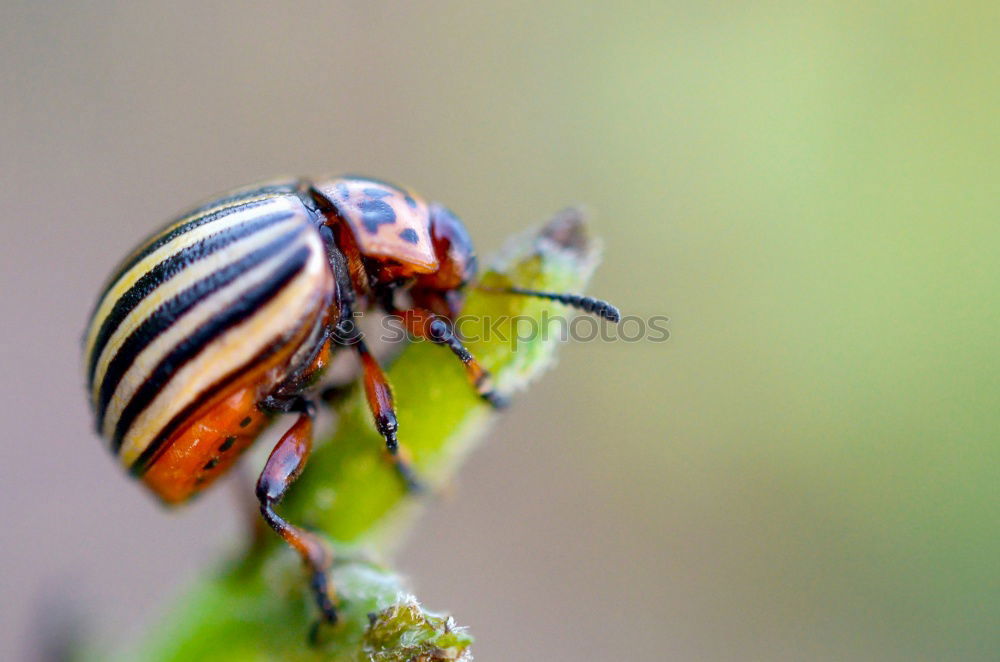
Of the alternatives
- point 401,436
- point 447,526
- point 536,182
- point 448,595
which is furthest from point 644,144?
point 401,436

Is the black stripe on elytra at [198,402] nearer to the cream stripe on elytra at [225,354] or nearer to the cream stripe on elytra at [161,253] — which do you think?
the cream stripe on elytra at [225,354]

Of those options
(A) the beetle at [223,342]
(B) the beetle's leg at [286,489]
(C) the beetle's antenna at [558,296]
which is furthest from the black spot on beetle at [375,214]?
(C) the beetle's antenna at [558,296]

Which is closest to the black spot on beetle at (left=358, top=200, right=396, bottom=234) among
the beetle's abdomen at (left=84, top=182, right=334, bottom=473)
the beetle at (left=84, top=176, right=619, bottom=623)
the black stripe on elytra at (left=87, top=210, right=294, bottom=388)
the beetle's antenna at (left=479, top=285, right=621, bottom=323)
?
the beetle at (left=84, top=176, right=619, bottom=623)

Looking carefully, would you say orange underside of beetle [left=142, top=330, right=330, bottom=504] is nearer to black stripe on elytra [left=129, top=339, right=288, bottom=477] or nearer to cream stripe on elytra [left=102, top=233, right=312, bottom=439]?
black stripe on elytra [left=129, top=339, right=288, bottom=477]

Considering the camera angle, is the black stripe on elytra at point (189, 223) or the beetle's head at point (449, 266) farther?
the beetle's head at point (449, 266)

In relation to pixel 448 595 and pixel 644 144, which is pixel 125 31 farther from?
pixel 448 595

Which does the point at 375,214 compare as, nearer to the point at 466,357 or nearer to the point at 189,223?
the point at 189,223

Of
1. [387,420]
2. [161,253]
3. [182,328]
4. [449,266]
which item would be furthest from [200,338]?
[449,266]
